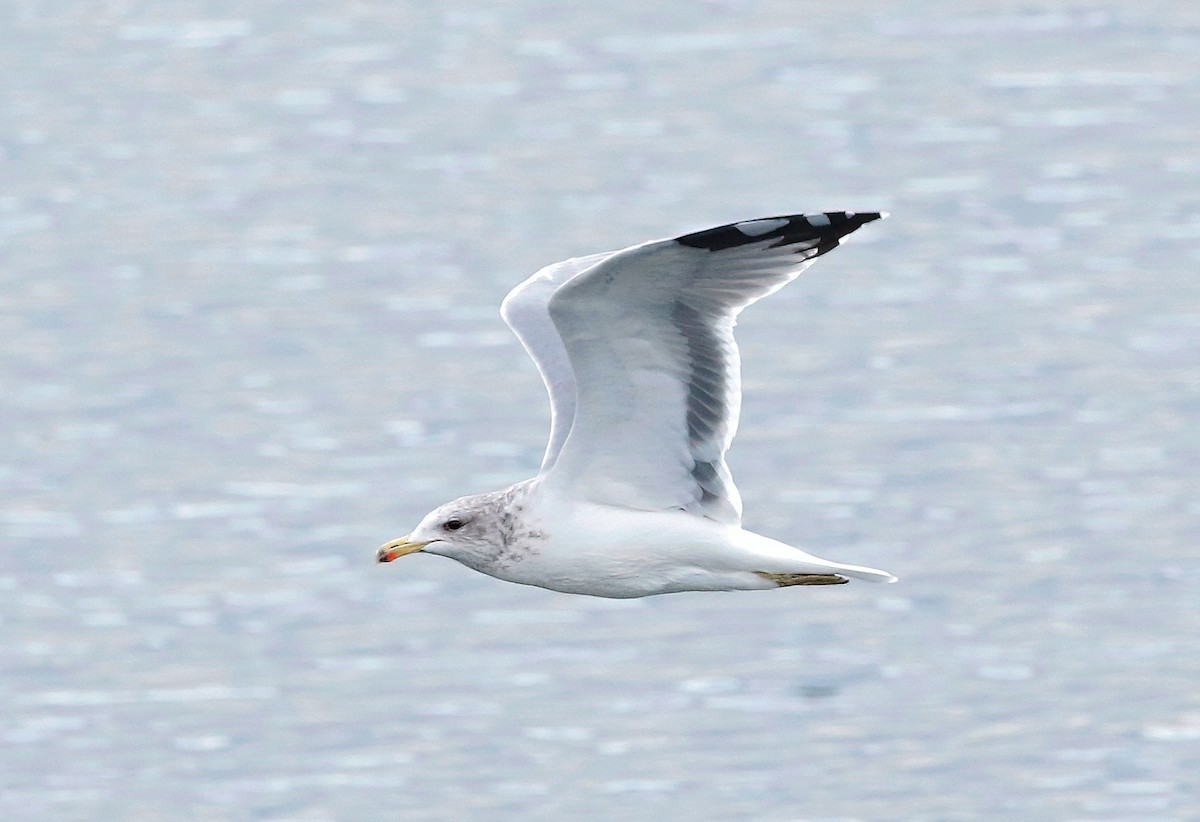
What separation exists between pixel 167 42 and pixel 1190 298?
163 ft

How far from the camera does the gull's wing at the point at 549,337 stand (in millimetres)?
12820

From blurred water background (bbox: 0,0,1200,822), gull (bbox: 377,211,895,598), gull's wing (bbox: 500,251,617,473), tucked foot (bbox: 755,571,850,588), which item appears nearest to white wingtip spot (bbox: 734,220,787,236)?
gull (bbox: 377,211,895,598)

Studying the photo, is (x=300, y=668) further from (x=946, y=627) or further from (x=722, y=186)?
(x=722, y=186)

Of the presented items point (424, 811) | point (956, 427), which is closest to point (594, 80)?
point (956, 427)

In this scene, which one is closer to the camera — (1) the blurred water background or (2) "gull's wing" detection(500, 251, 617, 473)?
(2) "gull's wing" detection(500, 251, 617, 473)

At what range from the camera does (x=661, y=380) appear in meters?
11.7

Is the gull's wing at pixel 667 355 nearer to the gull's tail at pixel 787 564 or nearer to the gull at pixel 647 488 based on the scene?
the gull at pixel 647 488

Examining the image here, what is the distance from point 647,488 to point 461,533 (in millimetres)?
893

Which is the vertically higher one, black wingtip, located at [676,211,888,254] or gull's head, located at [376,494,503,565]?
black wingtip, located at [676,211,888,254]

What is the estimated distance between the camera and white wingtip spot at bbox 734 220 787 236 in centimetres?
1085

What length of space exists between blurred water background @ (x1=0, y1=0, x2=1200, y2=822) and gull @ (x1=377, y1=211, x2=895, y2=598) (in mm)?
14233

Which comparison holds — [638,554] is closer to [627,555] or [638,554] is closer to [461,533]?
[627,555]

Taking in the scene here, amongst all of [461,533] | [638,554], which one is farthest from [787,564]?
[461,533]

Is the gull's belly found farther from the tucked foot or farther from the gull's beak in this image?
the gull's beak
